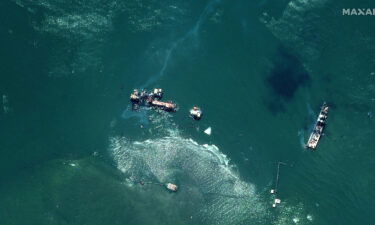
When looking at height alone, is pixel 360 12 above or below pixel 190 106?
above

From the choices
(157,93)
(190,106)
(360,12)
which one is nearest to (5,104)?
(157,93)

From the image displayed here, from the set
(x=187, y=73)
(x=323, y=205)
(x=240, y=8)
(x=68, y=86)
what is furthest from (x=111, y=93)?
(x=323, y=205)

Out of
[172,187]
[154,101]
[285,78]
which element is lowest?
[172,187]

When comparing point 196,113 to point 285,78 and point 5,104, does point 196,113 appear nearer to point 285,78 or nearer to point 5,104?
point 285,78

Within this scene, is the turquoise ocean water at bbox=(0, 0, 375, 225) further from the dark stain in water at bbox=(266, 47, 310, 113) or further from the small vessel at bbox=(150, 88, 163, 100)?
the small vessel at bbox=(150, 88, 163, 100)

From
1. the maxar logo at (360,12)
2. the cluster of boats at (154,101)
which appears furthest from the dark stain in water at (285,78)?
the cluster of boats at (154,101)

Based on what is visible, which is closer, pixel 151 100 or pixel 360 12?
pixel 151 100

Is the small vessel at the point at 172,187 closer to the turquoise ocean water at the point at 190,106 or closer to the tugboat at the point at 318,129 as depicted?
the turquoise ocean water at the point at 190,106

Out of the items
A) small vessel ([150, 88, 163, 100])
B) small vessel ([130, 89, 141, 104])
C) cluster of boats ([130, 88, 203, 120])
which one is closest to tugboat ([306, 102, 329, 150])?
cluster of boats ([130, 88, 203, 120])
